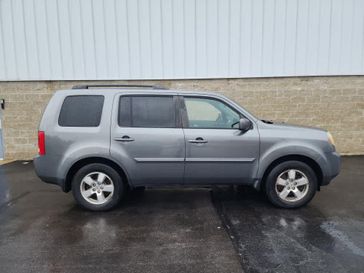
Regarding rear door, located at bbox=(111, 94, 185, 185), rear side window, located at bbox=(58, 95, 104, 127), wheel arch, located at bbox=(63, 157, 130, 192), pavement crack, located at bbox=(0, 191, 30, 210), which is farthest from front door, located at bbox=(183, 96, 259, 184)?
pavement crack, located at bbox=(0, 191, 30, 210)

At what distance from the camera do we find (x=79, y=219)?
443cm

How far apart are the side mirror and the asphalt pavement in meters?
1.29

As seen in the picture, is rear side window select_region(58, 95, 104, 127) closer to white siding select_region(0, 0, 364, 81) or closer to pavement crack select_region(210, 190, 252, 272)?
pavement crack select_region(210, 190, 252, 272)

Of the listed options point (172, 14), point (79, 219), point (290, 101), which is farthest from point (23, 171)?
point (290, 101)

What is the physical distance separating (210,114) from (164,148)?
914mm

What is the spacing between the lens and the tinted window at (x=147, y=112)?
4.56 m

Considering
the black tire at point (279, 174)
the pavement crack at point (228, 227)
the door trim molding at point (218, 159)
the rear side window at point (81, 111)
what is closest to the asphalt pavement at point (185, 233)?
the pavement crack at point (228, 227)

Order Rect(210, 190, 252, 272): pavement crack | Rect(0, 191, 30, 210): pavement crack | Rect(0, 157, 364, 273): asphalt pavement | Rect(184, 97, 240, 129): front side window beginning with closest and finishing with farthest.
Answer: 1. Rect(0, 157, 364, 273): asphalt pavement
2. Rect(210, 190, 252, 272): pavement crack
3. Rect(184, 97, 240, 129): front side window
4. Rect(0, 191, 30, 210): pavement crack

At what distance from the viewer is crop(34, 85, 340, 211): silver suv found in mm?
4484

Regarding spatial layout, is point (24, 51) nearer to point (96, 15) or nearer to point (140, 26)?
point (96, 15)

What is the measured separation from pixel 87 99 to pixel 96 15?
4.79 metres

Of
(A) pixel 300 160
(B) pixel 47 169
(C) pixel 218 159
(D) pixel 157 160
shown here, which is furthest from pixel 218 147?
(B) pixel 47 169

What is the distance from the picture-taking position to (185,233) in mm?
3945

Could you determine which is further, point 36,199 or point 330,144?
point 36,199
